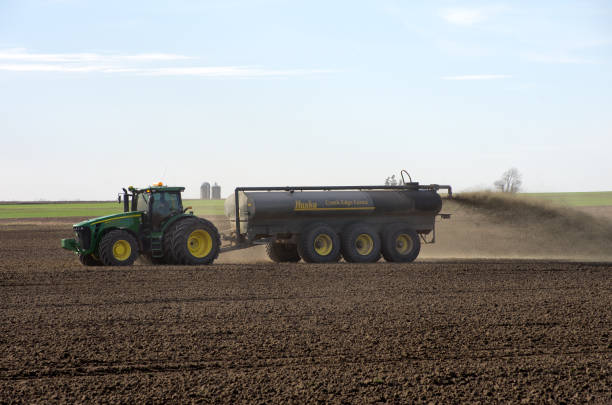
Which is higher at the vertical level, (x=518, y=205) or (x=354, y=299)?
(x=518, y=205)

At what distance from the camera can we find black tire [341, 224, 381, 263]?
65.2 feet

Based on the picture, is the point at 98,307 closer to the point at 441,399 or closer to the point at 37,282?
the point at 37,282

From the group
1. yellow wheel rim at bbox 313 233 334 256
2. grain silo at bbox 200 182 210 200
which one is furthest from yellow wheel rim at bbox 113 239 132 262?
grain silo at bbox 200 182 210 200

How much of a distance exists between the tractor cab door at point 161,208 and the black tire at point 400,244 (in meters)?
6.08

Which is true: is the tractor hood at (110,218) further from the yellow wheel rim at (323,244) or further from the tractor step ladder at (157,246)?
the yellow wheel rim at (323,244)

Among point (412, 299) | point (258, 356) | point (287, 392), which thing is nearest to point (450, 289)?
point (412, 299)

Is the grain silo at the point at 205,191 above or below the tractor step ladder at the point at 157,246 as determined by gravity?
above

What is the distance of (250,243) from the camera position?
1934 cm

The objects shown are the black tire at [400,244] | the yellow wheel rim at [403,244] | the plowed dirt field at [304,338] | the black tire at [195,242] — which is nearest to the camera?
the plowed dirt field at [304,338]

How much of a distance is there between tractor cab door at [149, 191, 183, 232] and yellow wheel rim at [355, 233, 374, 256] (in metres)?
5.21

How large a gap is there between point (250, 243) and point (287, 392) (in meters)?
12.3

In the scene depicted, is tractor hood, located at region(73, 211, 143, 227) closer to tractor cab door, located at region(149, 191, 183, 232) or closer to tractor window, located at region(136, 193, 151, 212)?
tractor window, located at region(136, 193, 151, 212)

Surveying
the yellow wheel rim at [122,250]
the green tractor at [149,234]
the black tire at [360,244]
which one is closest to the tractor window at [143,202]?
the green tractor at [149,234]

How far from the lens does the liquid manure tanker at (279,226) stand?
1795cm
